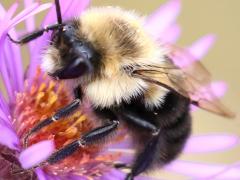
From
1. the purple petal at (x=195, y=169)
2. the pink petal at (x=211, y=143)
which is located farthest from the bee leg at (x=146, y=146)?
the pink petal at (x=211, y=143)

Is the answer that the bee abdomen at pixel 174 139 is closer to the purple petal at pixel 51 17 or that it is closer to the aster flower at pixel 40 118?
the aster flower at pixel 40 118

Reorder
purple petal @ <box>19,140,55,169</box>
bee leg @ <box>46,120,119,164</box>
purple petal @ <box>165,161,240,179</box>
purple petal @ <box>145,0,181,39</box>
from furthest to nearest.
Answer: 1. purple petal @ <box>145,0,181,39</box>
2. purple petal @ <box>165,161,240,179</box>
3. bee leg @ <box>46,120,119,164</box>
4. purple petal @ <box>19,140,55,169</box>

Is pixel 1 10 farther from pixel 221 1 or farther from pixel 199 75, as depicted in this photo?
pixel 221 1

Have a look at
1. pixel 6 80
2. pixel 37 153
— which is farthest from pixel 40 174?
pixel 6 80

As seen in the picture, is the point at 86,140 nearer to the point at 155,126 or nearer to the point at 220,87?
the point at 155,126

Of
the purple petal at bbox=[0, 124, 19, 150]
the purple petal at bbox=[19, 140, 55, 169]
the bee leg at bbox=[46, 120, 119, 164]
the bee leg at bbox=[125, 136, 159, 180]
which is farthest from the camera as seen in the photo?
the bee leg at bbox=[125, 136, 159, 180]

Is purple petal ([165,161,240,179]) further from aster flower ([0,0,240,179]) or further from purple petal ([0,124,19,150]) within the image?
purple petal ([0,124,19,150])

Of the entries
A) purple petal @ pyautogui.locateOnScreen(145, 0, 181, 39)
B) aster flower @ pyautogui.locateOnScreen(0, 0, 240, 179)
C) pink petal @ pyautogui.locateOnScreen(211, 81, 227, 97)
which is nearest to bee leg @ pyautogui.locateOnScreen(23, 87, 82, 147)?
aster flower @ pyautogui.locateOnScreen(0, 0, 240, 179)

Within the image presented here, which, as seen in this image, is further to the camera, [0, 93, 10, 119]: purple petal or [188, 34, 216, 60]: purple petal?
[188, 34, 216, 60]: purple petal
